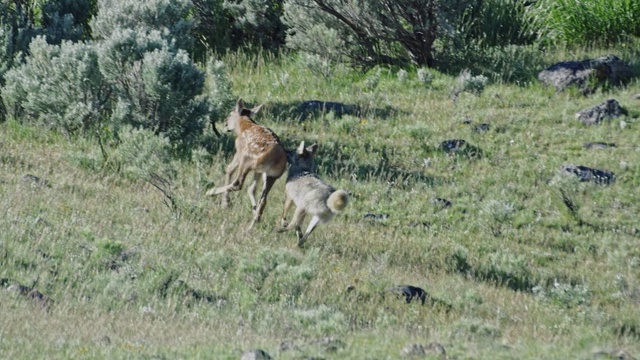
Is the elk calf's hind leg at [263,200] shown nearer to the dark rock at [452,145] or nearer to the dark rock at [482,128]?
the dark rock at [452,145]

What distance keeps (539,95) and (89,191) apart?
29.1ft

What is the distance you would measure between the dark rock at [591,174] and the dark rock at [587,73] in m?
3.53

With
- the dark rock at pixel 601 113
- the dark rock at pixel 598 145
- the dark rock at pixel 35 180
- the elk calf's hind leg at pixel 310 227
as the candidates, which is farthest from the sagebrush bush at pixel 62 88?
the dark rock at pixel 601 113

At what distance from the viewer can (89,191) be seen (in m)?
14.8

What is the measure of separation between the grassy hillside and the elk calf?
30 centimetres

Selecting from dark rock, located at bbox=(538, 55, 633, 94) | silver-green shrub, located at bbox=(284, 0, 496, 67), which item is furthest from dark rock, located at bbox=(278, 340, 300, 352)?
silver-green shrub, located at bbox=(284, 0, 496, 67)

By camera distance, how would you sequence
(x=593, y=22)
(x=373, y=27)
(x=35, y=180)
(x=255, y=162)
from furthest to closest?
1. (x=593, y=22)
2. (x=373, y=27)
3. (x=35, y=180)
4. (x=255, y=162)

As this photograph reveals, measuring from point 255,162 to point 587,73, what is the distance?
8586mm

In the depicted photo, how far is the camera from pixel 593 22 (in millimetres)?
22672

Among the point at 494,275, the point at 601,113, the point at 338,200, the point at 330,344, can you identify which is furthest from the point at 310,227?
the point at 601,113

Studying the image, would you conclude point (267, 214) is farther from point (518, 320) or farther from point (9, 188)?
point (518, 320)

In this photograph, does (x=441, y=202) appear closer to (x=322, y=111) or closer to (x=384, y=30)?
(x=322, y=111)

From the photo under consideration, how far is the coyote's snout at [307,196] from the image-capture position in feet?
40.5

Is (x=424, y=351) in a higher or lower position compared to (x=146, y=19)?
higher
